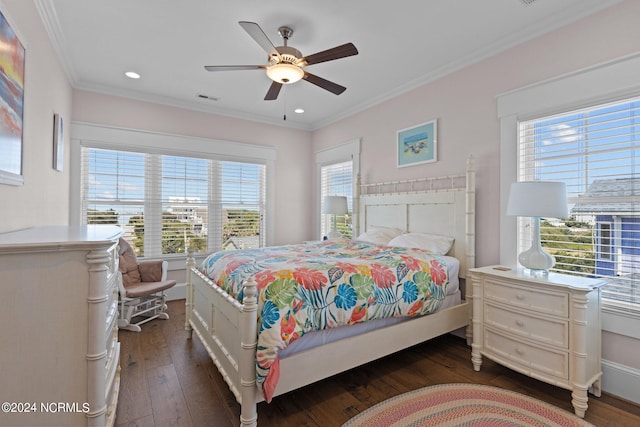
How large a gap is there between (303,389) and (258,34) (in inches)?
100

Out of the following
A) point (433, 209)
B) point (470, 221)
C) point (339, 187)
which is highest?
point (339, 187)

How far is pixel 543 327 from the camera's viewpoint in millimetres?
2105

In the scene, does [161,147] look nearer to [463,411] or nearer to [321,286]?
[321,286]

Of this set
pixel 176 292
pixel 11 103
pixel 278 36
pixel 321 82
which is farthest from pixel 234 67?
pixel 176 292

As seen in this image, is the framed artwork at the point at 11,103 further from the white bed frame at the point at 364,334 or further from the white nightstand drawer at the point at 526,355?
the white nightstand drawer at the point at 526,355

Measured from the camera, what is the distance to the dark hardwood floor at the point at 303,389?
6.14 feet

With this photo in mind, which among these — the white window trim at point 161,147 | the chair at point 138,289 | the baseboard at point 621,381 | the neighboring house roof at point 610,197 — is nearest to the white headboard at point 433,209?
the neighboring house roof at point 610,197

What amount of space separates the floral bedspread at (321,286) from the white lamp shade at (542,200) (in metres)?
0.85

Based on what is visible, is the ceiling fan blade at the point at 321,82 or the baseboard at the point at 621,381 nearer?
the baseboard at the point at 621,381

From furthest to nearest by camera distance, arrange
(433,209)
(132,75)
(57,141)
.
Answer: (132,75), (433,209), (57,141)

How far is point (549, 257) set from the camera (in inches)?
89.7

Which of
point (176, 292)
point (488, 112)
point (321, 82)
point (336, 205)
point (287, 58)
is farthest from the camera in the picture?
point (336, 205)

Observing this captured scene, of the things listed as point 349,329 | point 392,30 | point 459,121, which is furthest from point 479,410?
point 392,30

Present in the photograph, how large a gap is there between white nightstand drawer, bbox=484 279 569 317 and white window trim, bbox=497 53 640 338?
51 centimetres
